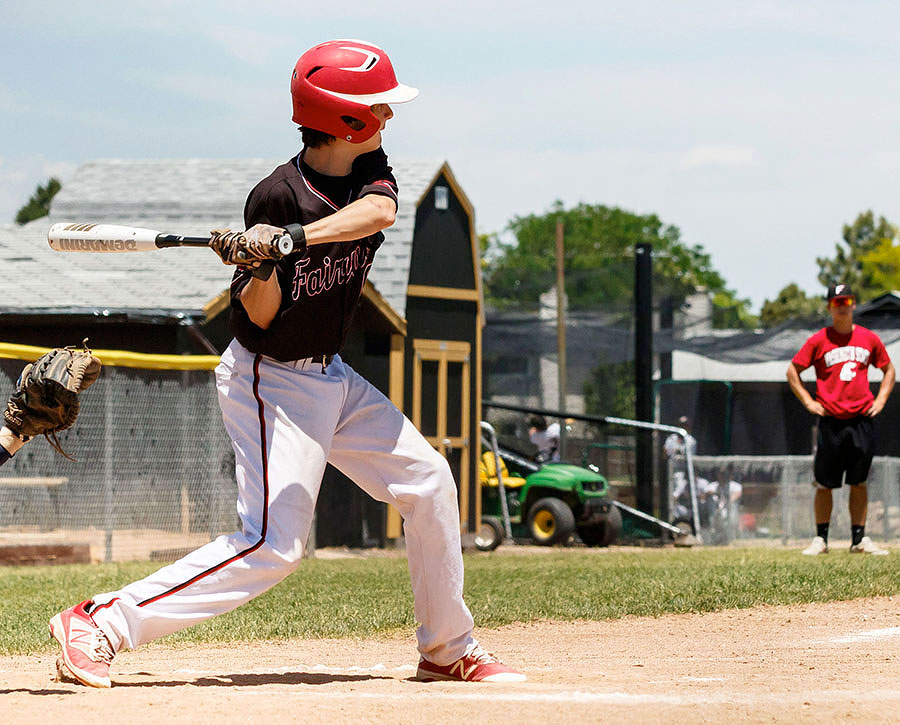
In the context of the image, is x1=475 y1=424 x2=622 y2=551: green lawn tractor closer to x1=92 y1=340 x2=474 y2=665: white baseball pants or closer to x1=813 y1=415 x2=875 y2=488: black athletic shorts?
x1=813 y1=415 x2=875 y2=488: black athletic shorts

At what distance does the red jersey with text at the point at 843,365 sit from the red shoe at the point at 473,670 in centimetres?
720

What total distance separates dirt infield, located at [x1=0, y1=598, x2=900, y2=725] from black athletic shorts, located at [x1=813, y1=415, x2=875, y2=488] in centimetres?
439

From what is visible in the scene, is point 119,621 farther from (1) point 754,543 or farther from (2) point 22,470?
(1) point 754,543

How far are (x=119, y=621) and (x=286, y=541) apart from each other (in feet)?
1.91

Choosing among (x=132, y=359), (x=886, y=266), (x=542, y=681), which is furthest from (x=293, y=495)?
(x=886, y=266)

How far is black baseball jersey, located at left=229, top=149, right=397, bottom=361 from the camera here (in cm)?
470

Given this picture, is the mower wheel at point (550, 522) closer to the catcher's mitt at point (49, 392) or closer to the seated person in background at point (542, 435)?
the seated person in background at point (542, 435)

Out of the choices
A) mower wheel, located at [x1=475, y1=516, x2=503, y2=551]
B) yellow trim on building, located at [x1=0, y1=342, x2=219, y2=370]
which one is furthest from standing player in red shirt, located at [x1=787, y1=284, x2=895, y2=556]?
mower wheel, located at [x1=475, y1=516, x2=503, y2=551]

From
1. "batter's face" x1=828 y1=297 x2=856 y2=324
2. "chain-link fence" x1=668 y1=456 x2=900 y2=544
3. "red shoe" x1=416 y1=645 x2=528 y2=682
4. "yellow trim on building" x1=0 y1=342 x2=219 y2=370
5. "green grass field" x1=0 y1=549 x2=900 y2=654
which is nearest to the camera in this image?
"red shoe" x1=416 y1=645 x2=528 y2=682

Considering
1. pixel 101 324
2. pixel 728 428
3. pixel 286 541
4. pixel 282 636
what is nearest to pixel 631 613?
pixel 282 636

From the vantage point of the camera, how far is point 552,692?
458 cm

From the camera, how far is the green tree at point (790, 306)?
85688mm

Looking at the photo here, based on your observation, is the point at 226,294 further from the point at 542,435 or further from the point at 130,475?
the point at 542,435

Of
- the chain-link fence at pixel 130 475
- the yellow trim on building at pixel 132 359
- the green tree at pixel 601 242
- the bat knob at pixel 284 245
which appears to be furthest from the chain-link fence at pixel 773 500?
the green tree at pixel 601 242
